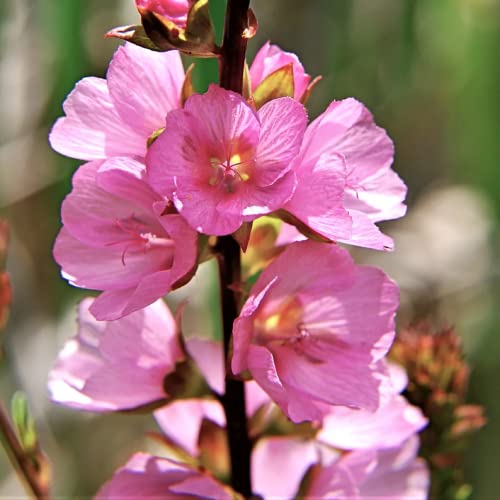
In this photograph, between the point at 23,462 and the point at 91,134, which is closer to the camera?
the point at 91,134

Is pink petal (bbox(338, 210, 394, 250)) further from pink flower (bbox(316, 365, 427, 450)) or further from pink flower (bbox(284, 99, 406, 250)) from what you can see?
pink flower (bbox(316, 365, 427, 450))

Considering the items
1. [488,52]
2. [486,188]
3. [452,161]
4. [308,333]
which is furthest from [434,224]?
[308,333]

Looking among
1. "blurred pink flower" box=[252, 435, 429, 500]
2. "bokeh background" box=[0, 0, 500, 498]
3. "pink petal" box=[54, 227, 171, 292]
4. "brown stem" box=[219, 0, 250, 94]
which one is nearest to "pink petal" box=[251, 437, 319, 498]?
"blurred pink flower" box=[252, 435, 429, 500]

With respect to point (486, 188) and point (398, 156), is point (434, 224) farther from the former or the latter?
point (486, 188)

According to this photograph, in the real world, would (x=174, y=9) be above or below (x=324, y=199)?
above

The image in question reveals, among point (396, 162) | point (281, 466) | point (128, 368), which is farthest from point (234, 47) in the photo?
point (396, 162)

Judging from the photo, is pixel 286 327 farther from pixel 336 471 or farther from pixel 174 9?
pixel 174 9

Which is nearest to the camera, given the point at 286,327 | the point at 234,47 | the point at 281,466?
the point at 234,47

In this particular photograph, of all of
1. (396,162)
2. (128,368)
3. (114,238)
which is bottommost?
(396,162)

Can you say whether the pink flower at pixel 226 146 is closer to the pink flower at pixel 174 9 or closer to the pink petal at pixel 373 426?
the pink flower at pixel 174 9
